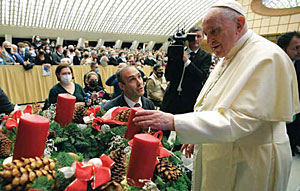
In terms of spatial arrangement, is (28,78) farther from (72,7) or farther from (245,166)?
(72,7)

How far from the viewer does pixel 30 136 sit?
78 centimetres

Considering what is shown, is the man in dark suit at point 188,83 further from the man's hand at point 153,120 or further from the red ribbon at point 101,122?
the man's hand at point 153,120

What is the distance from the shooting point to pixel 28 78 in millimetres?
6215

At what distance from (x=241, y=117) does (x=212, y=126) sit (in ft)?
0.54

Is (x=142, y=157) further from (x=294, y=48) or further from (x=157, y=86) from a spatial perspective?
(x=157, y=86)

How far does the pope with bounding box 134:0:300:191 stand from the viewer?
99 centimetres

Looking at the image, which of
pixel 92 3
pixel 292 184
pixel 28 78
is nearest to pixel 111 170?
pixel 292 184

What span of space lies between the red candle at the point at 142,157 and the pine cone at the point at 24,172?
327 millimetres

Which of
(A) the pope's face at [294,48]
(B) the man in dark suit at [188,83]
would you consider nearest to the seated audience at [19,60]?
(B) the man in dark suit at [188,83]

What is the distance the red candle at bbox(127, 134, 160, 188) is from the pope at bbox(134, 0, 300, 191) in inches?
5.3

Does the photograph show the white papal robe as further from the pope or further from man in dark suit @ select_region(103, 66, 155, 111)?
man in dark suit @ select_region(103, 66, 155, 111)

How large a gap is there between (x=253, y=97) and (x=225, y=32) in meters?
0.43

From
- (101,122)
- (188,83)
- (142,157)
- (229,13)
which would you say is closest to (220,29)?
(229,13)

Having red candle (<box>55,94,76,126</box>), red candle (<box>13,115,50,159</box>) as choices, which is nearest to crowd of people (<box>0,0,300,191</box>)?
red candle (<box>13,115,50,159</box>)
